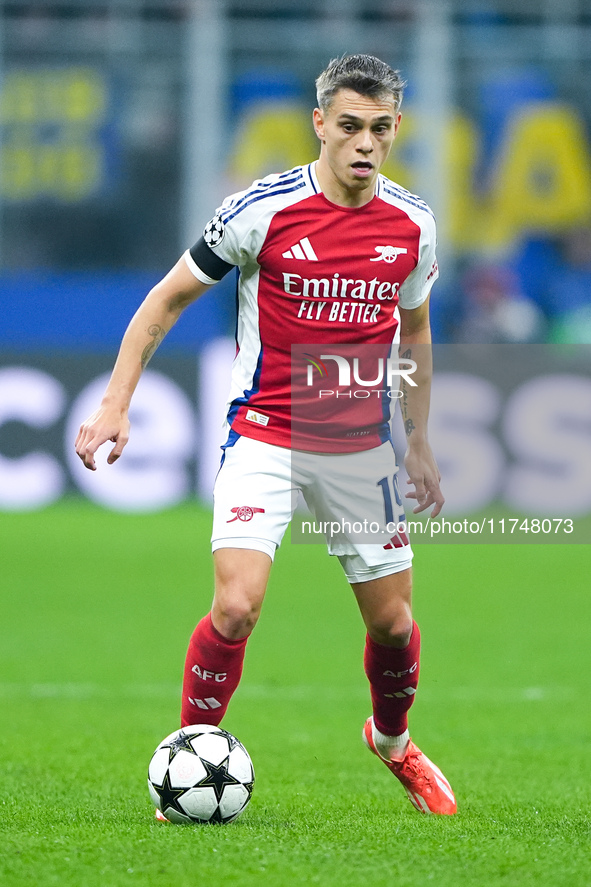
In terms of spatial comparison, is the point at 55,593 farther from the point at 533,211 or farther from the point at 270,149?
the point at 533,211

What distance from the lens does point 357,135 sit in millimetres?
4152

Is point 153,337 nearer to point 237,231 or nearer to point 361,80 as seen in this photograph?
point 237,231

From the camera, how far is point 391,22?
17484mm

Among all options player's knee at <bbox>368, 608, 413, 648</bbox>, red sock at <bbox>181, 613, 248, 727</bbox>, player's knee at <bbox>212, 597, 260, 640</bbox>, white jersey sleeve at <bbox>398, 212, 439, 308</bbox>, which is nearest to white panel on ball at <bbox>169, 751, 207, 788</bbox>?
red sock at <bbox>181, 613, 248, 727</bbox>

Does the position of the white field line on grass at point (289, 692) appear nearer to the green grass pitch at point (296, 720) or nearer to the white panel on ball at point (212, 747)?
the green grass pitch at point (296, 720)

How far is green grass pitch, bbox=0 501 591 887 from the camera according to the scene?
3.54m

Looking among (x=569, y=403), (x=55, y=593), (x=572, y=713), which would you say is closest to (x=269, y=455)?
(x=572, y=713)

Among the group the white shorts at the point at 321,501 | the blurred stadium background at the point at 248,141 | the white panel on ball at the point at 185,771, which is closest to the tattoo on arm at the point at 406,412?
the white shorts at the point at 321,501

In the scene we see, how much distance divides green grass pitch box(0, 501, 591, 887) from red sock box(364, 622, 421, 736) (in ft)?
0.92

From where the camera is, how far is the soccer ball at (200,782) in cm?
395

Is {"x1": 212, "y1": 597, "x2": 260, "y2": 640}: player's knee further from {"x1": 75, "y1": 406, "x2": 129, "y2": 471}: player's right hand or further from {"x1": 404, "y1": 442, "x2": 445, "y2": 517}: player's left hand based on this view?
{"x1": 404, "y1": 442, "x2": 445, "y2": 517}: player's left hand

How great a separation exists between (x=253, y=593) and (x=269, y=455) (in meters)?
0.46

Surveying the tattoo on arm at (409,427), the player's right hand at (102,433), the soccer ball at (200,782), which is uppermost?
the player's right hand at (102,433)

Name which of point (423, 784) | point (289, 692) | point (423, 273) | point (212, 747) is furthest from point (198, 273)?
point (289, 692)
